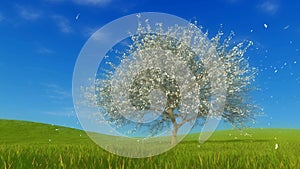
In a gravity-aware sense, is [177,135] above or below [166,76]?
below

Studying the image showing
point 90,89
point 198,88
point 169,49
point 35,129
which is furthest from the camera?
point 35,129

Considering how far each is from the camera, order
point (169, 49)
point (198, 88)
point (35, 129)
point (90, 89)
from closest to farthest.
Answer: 1. point (198, 88)
2. point (169, 49)
3. point (90, 89)
4. point (35, 129)

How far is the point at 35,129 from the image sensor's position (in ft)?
171

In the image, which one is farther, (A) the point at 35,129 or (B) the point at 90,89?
(A) the point at 35,129

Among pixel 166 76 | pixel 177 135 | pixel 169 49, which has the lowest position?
pixel 177 135

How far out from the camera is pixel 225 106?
30984mm

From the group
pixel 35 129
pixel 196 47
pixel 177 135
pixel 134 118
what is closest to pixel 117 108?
pixel 134 118

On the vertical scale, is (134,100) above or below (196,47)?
below

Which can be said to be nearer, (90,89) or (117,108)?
(117,108)

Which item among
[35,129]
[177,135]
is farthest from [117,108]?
[35,129]

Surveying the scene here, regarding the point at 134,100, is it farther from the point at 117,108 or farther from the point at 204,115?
the point at 204,115

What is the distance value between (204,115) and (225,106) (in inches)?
89.0

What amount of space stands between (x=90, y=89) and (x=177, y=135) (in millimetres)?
8212

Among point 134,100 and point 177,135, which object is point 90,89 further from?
point 177,135
